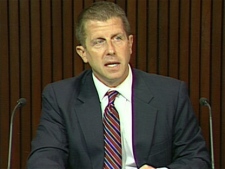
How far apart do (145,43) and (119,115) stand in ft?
4.67

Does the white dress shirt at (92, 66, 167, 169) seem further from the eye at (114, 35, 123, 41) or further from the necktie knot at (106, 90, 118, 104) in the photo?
the eye at (114, 35, 123, 41)

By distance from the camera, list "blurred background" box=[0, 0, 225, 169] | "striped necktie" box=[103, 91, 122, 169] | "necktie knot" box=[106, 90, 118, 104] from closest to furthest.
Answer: "striped necktie" box=[103, 91, 122, 169], "necktie knot" box=[106, 90, 118, 104], "blurred background" box=[0, 0, 225, 169]

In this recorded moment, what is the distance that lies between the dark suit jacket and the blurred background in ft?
4.19

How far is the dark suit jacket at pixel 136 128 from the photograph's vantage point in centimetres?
229

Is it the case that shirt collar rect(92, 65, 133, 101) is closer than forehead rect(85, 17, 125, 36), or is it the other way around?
forehead rect(85, 17, 125, 36)

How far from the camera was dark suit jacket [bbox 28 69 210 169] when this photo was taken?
2.29 meters

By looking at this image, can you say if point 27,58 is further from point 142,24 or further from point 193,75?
point 193,75

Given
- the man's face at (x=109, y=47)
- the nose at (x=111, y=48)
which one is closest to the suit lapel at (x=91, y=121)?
the man's face at (x=109, y=47)

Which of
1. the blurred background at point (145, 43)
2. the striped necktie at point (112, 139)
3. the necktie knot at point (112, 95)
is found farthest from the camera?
the blurred background at point (145, 43)

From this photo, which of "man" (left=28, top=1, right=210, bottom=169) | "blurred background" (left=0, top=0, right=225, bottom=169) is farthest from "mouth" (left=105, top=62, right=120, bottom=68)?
"blurred background" (left=0, top=0, right=225, bottom=169)

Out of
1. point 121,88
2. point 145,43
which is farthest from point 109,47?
point 145,43

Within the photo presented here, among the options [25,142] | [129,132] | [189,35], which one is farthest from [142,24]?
[129,132]

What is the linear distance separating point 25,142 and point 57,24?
93 cm

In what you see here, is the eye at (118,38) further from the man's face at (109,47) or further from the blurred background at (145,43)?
the blurred background at (145,43)
